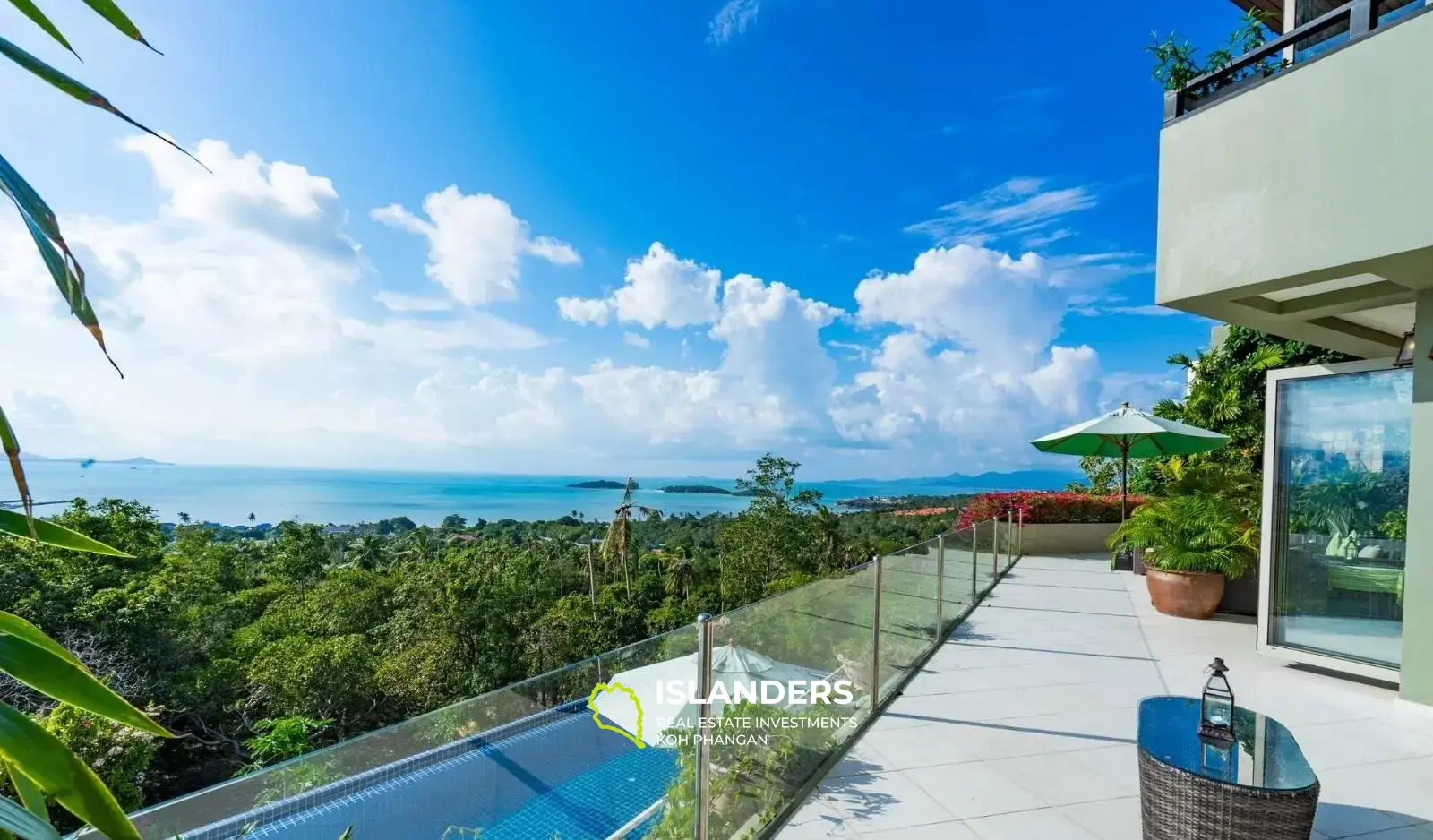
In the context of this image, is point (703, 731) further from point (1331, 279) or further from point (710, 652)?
point (1331, 279)

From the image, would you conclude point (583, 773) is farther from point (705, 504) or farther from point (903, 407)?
point (705, 504)

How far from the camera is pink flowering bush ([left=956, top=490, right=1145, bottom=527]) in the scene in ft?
42.2

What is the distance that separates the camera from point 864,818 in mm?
3217

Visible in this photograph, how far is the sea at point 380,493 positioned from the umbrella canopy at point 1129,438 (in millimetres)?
9787

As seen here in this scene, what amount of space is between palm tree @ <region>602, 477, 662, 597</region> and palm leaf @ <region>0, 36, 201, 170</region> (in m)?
39.2

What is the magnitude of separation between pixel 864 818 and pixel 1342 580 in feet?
15.7

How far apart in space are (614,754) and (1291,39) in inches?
219

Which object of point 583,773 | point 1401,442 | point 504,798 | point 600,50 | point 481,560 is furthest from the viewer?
point 481,560

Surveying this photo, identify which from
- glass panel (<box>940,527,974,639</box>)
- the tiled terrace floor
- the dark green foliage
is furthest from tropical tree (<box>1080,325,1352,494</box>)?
the tiled terrace floor

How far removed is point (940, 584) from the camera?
21.5 feet

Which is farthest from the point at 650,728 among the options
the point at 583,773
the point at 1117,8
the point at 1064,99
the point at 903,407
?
the point at 903,407

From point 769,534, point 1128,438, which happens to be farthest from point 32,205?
point 769,534

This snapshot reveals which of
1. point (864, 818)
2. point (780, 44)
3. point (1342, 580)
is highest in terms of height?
point (780, 44)

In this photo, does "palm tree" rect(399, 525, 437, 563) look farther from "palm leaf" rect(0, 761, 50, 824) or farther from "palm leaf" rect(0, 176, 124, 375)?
"palm leaf" rect(0, 176, 124, 375)
